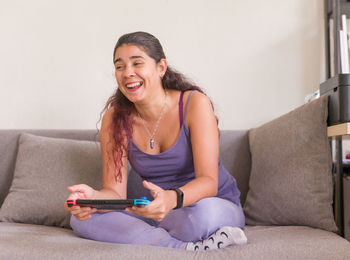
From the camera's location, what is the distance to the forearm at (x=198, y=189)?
117cm

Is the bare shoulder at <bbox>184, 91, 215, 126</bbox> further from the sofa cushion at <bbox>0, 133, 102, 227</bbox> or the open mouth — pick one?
the sofa cushion at <bbox>0, 133, 102, 227</bbox>

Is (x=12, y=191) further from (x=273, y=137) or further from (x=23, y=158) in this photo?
(x=273, y=137)

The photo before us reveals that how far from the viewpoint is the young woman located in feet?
3.95

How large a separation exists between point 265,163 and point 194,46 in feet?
2.71

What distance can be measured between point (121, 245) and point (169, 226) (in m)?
0.18

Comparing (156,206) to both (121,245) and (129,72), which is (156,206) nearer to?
(121,245)

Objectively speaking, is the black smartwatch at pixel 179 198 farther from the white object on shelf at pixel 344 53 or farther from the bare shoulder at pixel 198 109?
the white object on shelf at pixel 344 53

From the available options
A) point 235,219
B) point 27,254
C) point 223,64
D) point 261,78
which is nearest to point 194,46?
point 223,64

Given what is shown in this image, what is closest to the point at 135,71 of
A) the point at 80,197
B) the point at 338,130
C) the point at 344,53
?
the point at 80,197

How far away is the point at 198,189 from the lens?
1.21 meters

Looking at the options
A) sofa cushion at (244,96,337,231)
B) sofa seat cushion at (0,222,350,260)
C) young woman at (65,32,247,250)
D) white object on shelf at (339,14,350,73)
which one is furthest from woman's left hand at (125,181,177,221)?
white object on shelf at (339,14,350,73)

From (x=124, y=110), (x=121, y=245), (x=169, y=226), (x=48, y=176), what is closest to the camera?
(x=121, y=245)

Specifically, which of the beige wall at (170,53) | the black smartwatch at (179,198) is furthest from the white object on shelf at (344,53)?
the black smartwatch at (179,198)

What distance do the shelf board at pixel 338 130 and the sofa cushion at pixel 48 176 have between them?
2.96ft
